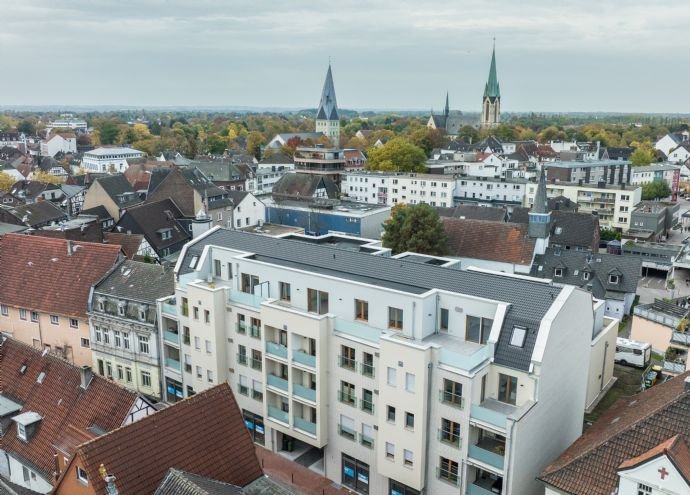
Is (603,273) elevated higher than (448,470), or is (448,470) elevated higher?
(603,273)

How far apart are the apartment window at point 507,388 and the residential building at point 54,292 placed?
2691cm

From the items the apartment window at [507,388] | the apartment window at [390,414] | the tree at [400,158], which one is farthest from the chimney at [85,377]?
the tree at [400,158]

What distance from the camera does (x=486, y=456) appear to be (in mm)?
23703

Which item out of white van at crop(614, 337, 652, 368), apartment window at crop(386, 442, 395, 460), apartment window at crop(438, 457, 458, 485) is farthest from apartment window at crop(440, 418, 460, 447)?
white van at crop(614, 337, 652, 368)

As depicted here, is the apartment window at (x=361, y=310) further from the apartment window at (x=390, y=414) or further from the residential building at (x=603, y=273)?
the residential building at (x=603, y=273)

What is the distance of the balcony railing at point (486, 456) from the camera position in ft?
76.8

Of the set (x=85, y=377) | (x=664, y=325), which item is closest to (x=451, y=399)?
(x=85, y=377)

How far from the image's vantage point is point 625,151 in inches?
6216

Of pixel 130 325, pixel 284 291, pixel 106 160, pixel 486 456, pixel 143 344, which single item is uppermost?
pixel 284 291

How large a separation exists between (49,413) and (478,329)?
1947cm

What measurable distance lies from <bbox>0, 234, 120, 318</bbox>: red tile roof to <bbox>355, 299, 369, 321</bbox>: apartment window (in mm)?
19525

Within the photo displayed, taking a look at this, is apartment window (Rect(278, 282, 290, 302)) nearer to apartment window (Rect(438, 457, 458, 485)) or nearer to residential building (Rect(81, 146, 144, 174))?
apartment window (Rect(438, 457, 458, 485))

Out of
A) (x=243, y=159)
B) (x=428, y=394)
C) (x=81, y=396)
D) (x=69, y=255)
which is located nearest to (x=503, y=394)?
(x=428, y=394)

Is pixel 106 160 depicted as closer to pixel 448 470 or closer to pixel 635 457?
pixel 448 470
